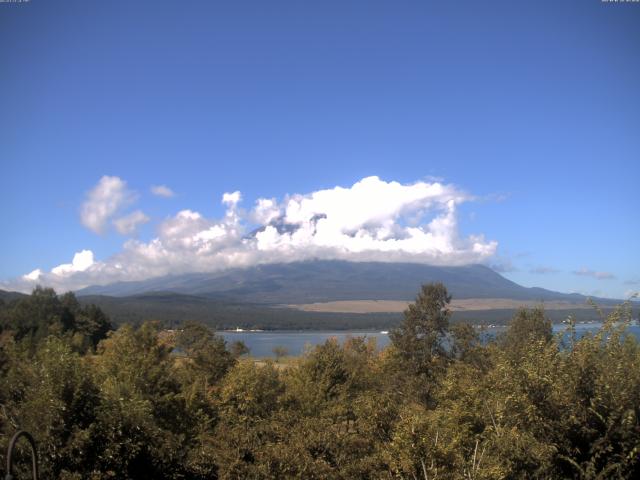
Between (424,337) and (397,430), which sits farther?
(424,337)

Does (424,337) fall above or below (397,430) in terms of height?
below

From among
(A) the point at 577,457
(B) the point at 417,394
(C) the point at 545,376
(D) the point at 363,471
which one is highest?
(C) the point at 545,376

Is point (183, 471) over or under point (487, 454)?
under

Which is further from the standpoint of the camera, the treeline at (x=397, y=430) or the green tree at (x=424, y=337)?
the green tree at (x=424, y=337)

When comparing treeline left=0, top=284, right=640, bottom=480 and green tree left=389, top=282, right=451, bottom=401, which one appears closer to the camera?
treeline left=0, top=284, right=640, bottom=480

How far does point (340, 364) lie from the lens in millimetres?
31109

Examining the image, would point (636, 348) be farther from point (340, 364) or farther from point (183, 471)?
point (340, 364)

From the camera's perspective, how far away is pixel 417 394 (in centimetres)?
3569

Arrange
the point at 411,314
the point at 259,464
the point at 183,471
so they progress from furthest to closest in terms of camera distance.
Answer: the point at 411,314 → the point at 183,471 → the point at 259,464

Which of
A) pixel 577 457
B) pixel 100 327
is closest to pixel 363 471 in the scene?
pixel 577 457

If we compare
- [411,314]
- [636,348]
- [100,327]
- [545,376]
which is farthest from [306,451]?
[100,327]

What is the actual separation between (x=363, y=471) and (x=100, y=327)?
8419 centimetres

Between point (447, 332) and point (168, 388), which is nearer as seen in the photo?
point (168, 388)

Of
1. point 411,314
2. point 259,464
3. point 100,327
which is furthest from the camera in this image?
point 100,327
